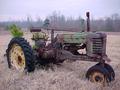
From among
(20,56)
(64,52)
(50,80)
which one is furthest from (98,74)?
(20,56)

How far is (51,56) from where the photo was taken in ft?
27.5

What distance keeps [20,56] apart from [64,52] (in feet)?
4.19

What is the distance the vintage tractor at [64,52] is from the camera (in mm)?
7188

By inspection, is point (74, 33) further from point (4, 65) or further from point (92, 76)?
point (4, 65)

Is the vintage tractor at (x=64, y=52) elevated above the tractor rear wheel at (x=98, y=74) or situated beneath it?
elevated above

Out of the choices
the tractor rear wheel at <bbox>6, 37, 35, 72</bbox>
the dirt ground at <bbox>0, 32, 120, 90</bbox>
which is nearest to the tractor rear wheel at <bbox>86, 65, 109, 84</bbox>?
the dirt ground at <bbox>0, 32, 120, 90</bbox>

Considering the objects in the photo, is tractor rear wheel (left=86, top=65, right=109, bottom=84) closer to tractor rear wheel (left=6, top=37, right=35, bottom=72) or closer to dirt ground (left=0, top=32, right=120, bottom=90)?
dirt ground (left=0, top=32, right=120, bottom=90)

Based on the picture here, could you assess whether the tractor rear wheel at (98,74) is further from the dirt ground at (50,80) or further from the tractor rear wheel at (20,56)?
the tractor rear wheel at (20,56)

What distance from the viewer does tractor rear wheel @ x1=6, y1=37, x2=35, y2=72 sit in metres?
7.73

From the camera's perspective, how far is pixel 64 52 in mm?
8102

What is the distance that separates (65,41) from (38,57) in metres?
1.02

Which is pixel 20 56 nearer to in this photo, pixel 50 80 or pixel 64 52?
pixel 64 52

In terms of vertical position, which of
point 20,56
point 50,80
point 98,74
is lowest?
point 50,80

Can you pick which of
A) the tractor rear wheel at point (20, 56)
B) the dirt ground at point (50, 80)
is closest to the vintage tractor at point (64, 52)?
the tractor rear wheel at point (20, 56)
